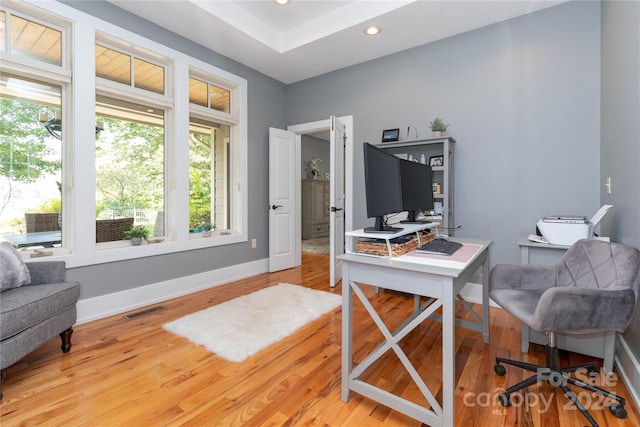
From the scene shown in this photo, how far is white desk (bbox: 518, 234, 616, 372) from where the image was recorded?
1771mm

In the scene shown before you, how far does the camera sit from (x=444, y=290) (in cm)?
127

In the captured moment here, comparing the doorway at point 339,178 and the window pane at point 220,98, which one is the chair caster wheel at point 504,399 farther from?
the window pane at point 220,98

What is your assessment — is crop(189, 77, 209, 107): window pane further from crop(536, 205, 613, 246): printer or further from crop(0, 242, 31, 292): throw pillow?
crop(536, 205, 613, 246): printer

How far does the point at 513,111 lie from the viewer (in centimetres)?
291

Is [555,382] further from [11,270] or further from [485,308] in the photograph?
[11,270]

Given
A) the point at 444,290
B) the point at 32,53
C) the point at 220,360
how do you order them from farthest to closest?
the point at 32,53 → the point at 220,360 → the point at 444,290

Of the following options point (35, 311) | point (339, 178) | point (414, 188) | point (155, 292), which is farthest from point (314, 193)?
point (35, 311)

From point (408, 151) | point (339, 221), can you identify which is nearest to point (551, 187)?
point (408, 151)

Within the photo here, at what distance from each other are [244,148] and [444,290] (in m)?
3.32

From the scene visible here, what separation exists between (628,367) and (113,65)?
4473 mm

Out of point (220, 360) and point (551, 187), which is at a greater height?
point (551, 187)

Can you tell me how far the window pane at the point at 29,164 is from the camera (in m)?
2.36

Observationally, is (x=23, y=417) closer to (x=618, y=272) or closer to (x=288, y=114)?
(x=618, y=272)

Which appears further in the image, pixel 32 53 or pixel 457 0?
pixel 457 0
